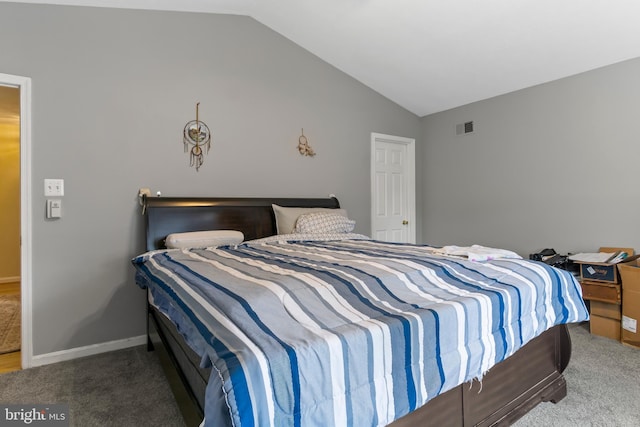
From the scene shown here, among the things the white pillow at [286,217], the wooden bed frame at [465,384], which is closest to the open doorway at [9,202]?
the wooden bed frame at [465,384]

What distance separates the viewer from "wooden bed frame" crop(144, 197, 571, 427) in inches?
50.1

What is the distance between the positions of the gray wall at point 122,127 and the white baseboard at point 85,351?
4 centimetres

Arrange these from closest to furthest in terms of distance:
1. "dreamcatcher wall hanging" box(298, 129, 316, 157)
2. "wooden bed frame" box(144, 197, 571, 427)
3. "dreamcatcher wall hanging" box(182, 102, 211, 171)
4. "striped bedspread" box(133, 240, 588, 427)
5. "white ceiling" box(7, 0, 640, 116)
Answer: "striped bedspread" box(133, 240, 588, 427), "wooden bed frame" box(144, 197, 571, 427), "white ceiling" box(7, 0, 640, 116), "dreamcatcher wall hanging" box(182, 102, 211, 171), "dreamcatcher wall hanging" box(298, 129, 316, 157)

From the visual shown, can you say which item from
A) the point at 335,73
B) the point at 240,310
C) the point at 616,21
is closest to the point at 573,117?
the point at 616,21

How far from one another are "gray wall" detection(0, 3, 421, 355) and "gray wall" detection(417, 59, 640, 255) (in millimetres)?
2146

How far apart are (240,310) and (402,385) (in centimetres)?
55

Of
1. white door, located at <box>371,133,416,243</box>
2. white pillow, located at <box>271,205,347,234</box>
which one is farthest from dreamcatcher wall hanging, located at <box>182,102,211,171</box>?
white door, located at <box>371,133,416,243</box>

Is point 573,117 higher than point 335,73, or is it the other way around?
point 335,73

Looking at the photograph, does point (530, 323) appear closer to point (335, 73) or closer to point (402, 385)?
point (402, 385)

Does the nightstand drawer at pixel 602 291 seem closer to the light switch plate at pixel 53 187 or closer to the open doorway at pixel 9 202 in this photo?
the light switch plate at pixel 53 187

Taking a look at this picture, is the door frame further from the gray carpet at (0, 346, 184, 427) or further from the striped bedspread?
the striped bedspread

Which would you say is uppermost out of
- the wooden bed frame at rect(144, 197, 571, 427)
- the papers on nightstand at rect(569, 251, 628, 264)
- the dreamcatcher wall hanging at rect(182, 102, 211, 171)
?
the dreamcatcher wall hanging at rect(182, 102, 211, 171)

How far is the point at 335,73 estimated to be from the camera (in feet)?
12.8

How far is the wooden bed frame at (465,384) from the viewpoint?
1271 millimetres
